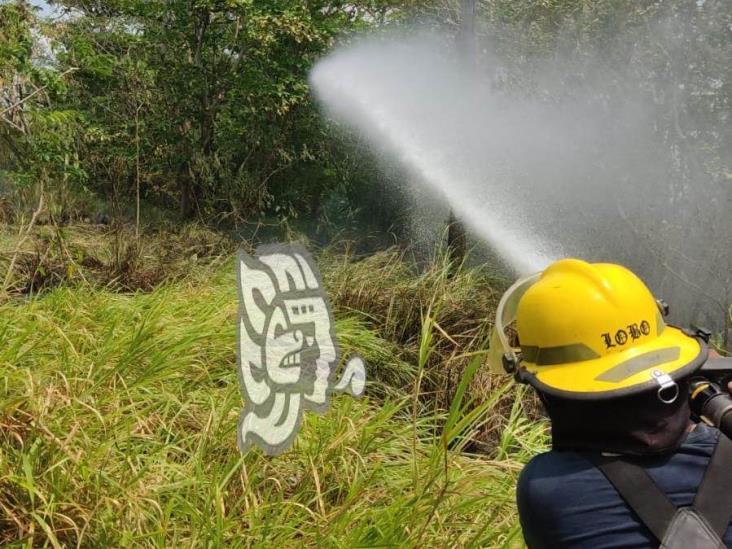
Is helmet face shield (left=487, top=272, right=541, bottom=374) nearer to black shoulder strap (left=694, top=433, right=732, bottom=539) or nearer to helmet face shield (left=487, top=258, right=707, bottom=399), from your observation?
helmet face shield (left=487, top=258, right=707, bottom=399)

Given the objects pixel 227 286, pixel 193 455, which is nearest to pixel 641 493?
pixel 193 455

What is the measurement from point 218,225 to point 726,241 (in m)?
5.91

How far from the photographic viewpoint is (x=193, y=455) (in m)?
2.43

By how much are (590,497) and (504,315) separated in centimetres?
63

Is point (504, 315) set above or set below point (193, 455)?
above

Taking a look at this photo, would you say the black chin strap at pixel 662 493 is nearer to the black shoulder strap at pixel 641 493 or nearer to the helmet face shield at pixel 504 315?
the black shoulder strap at pixel 641 493

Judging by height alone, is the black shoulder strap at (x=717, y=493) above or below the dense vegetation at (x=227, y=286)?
above

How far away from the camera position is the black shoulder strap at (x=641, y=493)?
1116 mm

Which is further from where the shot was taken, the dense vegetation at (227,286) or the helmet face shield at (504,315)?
the dense vegetation at (227,286)

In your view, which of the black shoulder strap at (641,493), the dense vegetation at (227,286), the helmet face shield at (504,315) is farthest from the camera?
the dense vegetation at (227,286)

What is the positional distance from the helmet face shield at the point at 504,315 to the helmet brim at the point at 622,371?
8.6 inches

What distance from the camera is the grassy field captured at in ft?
6.77

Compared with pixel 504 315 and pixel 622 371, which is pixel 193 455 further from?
pixel 622 371

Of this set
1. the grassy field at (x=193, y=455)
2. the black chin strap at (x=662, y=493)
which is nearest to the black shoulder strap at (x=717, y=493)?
the black chin strap at (x=662, y=493)
